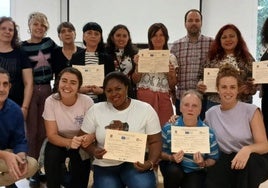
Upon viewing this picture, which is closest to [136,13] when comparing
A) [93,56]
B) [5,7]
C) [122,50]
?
[5,7]

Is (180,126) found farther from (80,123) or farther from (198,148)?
(80,123)

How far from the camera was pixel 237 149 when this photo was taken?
258cm

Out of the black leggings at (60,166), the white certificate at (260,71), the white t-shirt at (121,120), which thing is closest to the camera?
the white t-shirt at (121,120)

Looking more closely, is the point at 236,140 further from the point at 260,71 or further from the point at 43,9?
the point at 43,9

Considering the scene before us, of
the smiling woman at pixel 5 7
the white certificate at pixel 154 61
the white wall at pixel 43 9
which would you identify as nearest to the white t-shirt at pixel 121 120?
the white certificate at pixel 154 61

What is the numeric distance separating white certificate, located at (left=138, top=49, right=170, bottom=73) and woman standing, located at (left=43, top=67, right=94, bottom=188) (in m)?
0.69

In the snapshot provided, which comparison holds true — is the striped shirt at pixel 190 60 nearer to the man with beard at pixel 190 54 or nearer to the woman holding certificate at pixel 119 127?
the man with beard at pixel 190 54

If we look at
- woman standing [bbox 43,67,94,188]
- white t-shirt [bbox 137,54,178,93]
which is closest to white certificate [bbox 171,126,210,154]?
woman standing [bbox 43,67,94,188]

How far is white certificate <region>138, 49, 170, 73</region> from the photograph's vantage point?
3285 millimetres

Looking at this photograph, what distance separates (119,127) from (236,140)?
2.65 feet

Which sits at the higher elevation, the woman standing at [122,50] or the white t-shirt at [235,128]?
the woman standing at [122,50]

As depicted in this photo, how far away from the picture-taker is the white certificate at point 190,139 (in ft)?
8.05

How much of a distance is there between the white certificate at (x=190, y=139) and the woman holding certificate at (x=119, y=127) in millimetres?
122

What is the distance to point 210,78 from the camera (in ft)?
10.4
